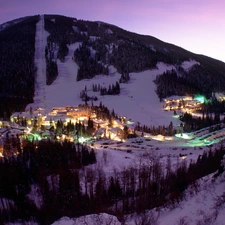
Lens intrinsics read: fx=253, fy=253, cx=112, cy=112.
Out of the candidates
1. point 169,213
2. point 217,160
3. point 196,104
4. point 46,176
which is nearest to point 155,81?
point 196,104

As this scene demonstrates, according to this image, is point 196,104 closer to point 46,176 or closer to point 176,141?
point 176,141

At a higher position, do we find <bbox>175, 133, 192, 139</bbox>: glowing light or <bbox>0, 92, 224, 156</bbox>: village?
<bbox>0, 92, 224, 156</bbox>: village

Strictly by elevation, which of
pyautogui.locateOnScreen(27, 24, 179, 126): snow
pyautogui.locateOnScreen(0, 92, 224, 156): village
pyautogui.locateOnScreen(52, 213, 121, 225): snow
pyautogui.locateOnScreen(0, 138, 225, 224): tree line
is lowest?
pyautogui.locateOnScreen(0, 138, 225, 224): tree line

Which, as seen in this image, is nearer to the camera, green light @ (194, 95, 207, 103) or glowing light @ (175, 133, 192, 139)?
glowing light @ (175, 133, 192, 139)

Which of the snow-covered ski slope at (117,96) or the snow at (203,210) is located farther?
the snow-covered ski slope at (117,96)

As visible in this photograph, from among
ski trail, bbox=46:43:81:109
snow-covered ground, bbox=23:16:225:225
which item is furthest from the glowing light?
ski trail, bbox=46:43:81:109


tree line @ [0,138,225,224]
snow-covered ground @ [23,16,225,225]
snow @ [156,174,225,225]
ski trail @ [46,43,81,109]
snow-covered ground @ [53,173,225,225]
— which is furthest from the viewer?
ski trail @ [46,43,81,109]

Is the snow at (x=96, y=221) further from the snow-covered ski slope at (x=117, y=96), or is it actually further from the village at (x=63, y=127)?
the snow-covered ski slope at (x=117, y=96)

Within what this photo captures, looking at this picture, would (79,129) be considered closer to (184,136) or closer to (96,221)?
(184,136)

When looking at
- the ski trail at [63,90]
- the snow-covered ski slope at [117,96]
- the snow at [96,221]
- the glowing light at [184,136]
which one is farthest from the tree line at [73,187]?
the ski trail at [63,90]

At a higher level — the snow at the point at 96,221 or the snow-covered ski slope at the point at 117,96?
the snow-covered ski slope at the point at 117,96

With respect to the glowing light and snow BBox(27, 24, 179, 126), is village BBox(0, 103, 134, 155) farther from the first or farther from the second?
the glowing light
